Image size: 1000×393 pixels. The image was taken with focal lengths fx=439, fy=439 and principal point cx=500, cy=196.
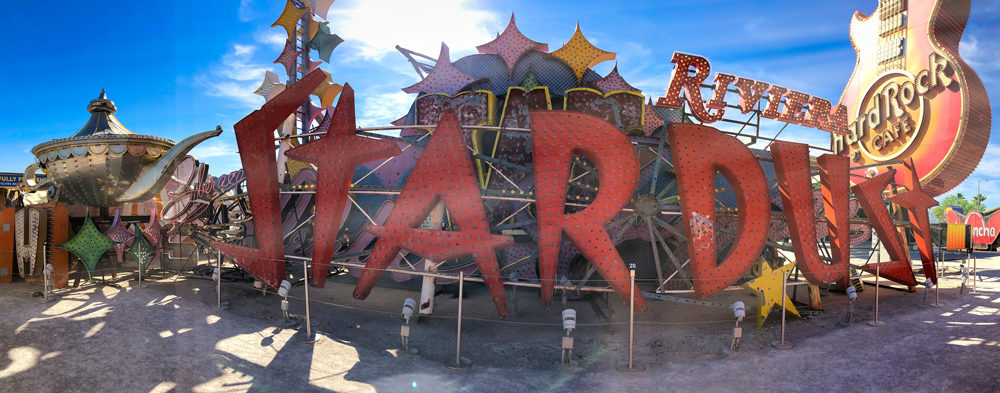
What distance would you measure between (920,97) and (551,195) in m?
19.3

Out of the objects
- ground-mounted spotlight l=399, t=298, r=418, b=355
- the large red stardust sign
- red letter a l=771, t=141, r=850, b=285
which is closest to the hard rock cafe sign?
the large red stardust sign

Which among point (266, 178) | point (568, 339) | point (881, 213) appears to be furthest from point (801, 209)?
point (266, 178)

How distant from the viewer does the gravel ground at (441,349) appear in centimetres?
718

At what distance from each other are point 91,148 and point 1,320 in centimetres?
753

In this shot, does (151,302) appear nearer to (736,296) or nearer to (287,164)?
(287,164)

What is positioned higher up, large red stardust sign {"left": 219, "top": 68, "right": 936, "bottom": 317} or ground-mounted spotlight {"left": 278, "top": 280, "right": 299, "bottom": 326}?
large red stardust sign {"left": 219, "top": 68, "right": 936, "bottom": 317}

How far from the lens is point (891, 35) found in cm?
1958

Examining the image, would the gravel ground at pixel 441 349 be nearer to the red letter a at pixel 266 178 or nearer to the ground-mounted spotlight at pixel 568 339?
the ground-mounted spotlight at pixel 568 339

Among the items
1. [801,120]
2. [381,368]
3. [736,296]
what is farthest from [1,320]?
[801,120]

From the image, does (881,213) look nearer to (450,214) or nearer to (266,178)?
(450,214)

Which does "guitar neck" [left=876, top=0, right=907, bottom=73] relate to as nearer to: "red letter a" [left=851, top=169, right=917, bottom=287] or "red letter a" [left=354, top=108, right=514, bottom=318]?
"red letter a" [left=851, top=169, right=917, bottom=287]

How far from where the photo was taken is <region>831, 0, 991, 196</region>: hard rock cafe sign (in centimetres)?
1711

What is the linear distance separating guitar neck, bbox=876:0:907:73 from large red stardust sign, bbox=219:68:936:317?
40.5ft

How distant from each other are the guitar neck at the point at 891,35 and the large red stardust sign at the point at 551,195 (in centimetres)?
1233
